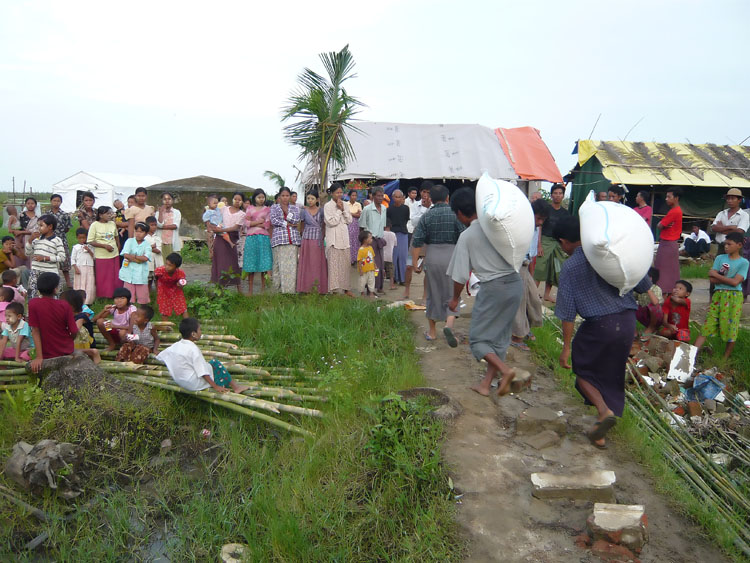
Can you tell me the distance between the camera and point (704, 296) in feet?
31.5

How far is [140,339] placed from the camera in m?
6.05

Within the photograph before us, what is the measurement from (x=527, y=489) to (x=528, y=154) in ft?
51.0

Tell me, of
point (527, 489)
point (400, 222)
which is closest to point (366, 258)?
point (400, 222)

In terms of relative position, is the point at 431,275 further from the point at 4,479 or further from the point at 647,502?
the point at 4,479

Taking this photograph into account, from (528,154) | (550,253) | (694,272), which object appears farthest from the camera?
(528,154)

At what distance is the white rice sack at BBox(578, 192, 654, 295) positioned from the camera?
365cm

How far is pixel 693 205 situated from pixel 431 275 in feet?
41.3

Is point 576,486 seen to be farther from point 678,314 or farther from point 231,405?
point 678,314

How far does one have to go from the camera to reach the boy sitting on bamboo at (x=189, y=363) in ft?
15.9

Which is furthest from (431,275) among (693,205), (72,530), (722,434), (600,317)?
(693,205)

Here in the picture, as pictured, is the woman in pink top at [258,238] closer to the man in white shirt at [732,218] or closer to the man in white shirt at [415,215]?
the man in white shirt at [415,215]

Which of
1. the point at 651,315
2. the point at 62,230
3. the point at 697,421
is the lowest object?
the point at 697,421

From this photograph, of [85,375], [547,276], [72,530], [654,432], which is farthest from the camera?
[547,276]

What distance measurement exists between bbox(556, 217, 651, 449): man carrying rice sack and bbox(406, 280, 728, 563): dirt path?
34cm
